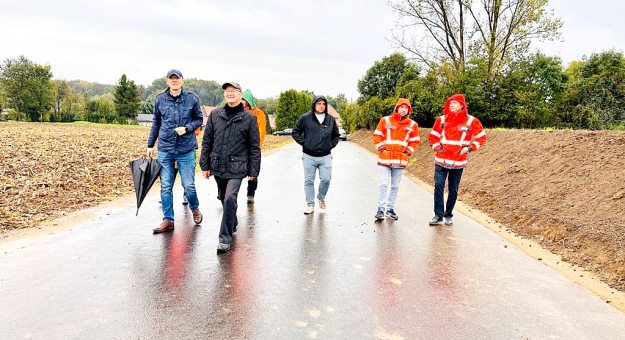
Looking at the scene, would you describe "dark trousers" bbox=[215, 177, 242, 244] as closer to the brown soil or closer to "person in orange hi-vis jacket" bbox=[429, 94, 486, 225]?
the brown soil

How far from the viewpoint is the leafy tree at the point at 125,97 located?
74.1 m

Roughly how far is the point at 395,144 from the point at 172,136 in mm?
3488

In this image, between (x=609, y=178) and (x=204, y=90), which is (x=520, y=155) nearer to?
(x=609, y=178)

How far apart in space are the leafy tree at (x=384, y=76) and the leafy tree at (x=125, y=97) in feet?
163

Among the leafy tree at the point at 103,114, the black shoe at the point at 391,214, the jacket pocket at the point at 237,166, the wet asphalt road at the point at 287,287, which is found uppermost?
the leafy tree at the point at 103,114

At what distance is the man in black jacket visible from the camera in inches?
192

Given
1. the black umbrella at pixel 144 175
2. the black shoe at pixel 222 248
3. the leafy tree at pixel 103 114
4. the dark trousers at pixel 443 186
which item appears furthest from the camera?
the leafy tree at pixel 103 114

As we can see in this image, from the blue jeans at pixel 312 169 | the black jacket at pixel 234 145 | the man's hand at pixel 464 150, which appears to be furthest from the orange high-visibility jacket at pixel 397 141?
the black jacket at pixel 234 145

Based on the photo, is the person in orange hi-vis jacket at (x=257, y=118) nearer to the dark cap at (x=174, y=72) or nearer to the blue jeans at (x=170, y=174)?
the blue jeans at (x=170, y=174)

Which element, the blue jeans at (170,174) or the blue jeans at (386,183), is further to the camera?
the blue jeans at (386,183)

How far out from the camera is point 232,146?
16.1ft

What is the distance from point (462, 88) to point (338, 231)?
15.7m

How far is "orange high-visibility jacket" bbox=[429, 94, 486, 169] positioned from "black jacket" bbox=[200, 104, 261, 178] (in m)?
2.93

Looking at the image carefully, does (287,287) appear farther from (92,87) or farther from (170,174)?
(92,87)
